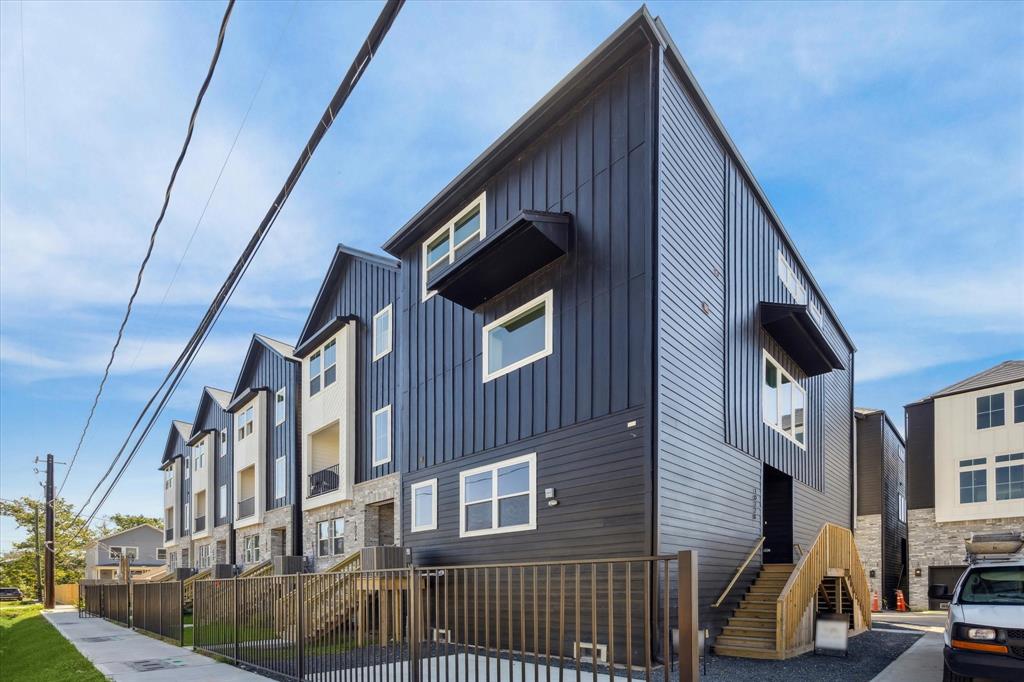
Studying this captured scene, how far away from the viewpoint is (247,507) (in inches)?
1090

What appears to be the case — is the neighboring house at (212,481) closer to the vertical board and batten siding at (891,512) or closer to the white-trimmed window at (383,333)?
the white-trimmed window at (383,333)

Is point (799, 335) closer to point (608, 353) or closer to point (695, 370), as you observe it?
point (695, 370)

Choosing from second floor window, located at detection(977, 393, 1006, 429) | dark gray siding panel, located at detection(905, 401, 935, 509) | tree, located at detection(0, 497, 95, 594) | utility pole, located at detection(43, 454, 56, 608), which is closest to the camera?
second floor window, located at detection(977, 393, 1006, 429)

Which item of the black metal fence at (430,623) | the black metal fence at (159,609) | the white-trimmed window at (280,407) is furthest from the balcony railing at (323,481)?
the black metal fence at (430,623)

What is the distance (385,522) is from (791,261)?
11.8 metres

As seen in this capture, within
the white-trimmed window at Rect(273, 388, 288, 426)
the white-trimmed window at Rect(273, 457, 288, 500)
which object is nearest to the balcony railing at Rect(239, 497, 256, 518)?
the white-trimmed window at Rect(273, 457, 288, 500)

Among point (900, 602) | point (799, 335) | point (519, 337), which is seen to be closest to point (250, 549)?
point (519, 337)

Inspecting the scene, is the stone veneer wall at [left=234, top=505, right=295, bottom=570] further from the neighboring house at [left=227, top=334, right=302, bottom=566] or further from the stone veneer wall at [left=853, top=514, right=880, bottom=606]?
the stone veneer wall at [left=853, top=514, right=880, bottom=606]

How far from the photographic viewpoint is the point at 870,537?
1059 inches

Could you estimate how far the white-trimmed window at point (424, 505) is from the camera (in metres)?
14.6

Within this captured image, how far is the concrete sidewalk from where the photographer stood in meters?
9.87

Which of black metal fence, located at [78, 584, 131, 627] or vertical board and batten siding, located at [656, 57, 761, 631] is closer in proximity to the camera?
vertical board and batten siding, located at [656, 57, 761, 631]

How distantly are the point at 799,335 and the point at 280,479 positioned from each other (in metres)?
17.4

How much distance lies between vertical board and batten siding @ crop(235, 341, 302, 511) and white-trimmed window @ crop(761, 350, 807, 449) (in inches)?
581
